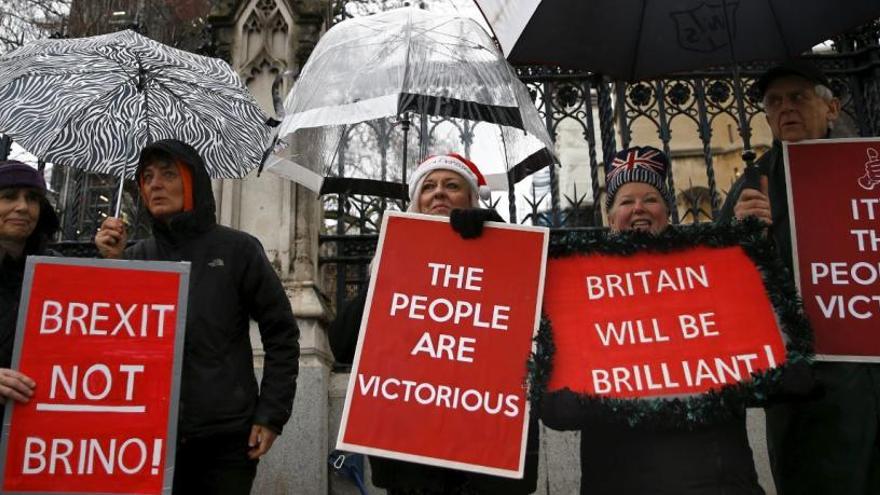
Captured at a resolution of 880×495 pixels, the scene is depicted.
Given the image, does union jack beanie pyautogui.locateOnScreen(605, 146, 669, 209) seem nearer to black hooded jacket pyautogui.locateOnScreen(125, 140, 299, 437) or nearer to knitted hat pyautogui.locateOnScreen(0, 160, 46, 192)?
black hooded jacket pyautogui.locateOnScreen(125, 140, 299, 437)

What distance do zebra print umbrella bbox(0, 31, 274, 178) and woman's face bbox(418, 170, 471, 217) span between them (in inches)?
46.9

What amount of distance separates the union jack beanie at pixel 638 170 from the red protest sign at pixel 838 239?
0.53 m

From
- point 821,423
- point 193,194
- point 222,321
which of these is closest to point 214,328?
point 222,321

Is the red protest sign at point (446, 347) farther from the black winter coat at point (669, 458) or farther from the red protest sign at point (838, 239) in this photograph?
the red protest sign at point (838, 239)

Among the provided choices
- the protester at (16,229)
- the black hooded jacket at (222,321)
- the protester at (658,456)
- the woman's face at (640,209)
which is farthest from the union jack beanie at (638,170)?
the protester at (16,229)

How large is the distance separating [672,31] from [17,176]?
316 centimetres

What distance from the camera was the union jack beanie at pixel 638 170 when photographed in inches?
117

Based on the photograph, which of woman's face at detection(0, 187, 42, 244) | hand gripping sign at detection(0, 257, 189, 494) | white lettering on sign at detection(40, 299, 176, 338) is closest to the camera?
hand gripping sign at detection(0, 257, 189, 494)

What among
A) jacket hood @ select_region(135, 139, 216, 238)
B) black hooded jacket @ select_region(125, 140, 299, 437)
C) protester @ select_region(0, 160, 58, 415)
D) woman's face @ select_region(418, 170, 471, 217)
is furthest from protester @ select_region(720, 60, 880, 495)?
protester @ select_region(0, 160, 58, 415)

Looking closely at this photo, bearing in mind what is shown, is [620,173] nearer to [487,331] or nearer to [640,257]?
[640,257]

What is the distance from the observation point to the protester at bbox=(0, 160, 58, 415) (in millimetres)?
3016

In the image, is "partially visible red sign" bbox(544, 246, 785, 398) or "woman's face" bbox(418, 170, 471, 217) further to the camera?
"woman's face" bbox(418, 170, 471, 217)

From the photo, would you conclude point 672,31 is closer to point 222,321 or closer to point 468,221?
point 468,221

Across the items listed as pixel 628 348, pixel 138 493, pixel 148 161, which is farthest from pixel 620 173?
pixel 138 493
